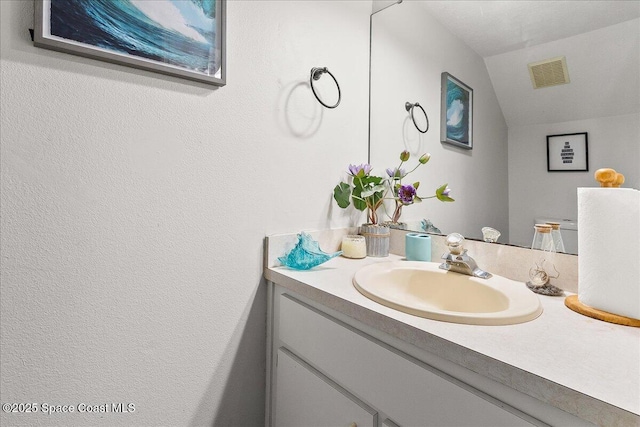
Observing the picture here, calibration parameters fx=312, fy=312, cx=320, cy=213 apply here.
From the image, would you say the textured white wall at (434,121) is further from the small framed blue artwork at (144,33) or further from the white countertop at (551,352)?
the small framed blue artwork at (144,33)

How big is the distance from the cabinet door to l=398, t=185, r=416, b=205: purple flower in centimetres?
72

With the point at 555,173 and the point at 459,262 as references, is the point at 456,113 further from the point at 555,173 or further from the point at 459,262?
the point at 459,262

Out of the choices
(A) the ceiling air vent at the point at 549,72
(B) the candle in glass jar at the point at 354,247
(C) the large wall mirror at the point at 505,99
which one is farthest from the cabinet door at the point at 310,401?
(A) the ceiling air vent at the point at 549,72

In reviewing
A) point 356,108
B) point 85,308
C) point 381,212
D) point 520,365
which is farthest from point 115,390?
point 356,108

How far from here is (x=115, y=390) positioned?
2.70ft

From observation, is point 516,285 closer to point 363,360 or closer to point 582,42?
point 363,360

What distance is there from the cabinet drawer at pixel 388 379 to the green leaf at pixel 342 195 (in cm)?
45

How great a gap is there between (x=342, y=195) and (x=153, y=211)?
0.68 metres

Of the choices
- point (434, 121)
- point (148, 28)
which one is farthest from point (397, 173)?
point (148, 28)

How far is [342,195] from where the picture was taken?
4.15 feet

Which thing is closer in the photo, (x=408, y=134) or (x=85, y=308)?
(x=85, y=308)

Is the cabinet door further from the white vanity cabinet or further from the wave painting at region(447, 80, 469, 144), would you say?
the wave painting at region(447, 80, 469, 144)

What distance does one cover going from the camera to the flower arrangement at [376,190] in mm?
1248

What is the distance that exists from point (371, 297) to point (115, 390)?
Answer: 2.36 feet
